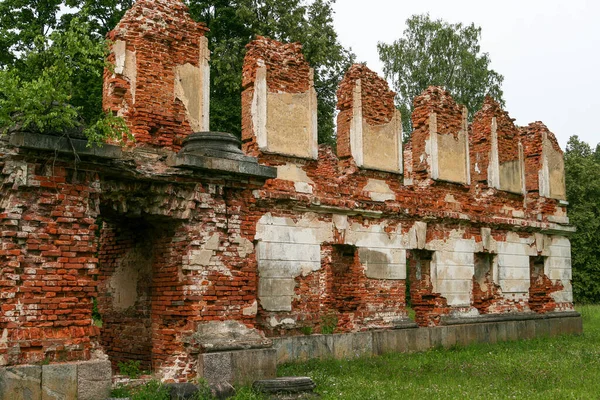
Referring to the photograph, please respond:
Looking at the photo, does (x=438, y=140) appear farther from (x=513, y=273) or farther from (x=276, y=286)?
(x=276, y=286)

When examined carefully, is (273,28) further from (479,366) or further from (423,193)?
(479,366)

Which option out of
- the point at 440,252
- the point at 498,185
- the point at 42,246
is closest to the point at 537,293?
the point at 498,185

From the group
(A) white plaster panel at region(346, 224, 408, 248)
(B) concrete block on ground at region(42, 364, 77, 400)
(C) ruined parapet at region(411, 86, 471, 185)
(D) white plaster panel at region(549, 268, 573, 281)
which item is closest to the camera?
(B) concrete block on ground at region(42, 364, 77, 400)

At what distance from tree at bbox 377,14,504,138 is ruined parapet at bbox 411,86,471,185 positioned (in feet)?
57.8

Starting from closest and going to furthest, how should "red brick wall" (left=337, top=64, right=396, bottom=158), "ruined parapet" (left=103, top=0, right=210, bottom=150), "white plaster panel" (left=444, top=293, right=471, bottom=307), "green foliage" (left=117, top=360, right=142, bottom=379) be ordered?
1. "green foliage" (left=117, top=360, right=142, bottom=379)
2. "ruined parapet" (left=103, top=0, right=210, bottom=150)
3. "red brick wall" (left=337, top=64, right=396, bottom=158)
4. "white plaster panel" (left=444, top=293, right=471, bottom=307)

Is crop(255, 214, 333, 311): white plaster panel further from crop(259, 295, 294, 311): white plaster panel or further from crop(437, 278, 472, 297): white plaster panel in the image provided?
crop(437, 278, 472, 297): white plaster panel

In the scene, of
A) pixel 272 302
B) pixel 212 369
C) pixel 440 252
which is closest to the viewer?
pixel 212 369

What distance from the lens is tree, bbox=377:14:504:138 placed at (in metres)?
33.9

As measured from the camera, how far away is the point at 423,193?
15.0m

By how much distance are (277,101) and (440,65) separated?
77.7 feet

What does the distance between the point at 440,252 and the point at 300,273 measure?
427 cm

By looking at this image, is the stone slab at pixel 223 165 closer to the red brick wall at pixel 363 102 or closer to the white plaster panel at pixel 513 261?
the red brick wall at pixel 363 102

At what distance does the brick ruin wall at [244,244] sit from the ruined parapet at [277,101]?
0.05 m

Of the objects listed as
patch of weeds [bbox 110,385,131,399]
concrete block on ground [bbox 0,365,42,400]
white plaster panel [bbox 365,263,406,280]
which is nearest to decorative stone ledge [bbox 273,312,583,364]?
white plaster panel [bbox 365,263,406,280]
